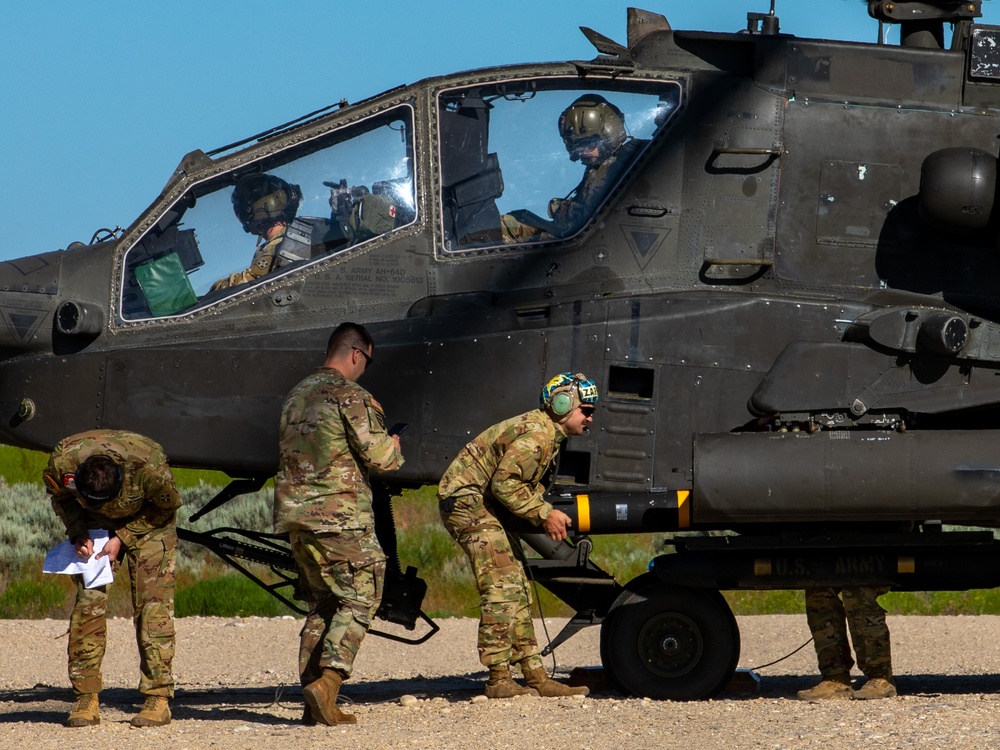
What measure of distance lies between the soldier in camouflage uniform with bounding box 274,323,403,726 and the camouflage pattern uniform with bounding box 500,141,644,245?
1.40 m

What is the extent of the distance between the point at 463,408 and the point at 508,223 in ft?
3.51

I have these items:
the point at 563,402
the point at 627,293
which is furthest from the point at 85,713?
the point at 627,293

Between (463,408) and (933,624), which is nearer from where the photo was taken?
(463,408)

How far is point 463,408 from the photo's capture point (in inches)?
293

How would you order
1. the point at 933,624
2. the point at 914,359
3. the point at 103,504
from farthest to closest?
the point at 933,624, the point at 914,359, the point at 103,504

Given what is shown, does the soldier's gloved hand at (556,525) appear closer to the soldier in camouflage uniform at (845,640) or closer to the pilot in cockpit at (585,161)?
the soldier in camouflage uniform at (845,640)

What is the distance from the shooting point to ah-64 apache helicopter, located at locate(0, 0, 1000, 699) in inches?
290

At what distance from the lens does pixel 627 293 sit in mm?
7633

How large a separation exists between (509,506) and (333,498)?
0.93 meters

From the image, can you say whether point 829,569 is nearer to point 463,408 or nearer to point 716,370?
point 716,370

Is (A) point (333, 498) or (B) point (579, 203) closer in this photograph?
(A) point (333, 498)

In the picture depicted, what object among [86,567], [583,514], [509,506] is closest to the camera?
[86,567]

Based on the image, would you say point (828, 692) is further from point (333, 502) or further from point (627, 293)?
point (333, 502)

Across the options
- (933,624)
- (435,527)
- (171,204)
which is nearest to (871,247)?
(171,204)
